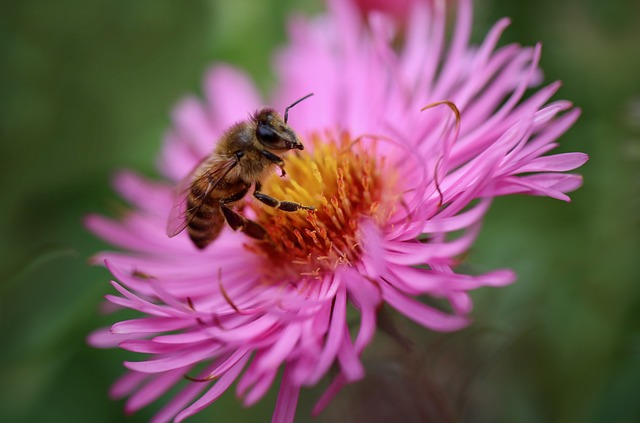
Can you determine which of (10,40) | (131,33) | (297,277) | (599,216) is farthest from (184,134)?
(599,216)

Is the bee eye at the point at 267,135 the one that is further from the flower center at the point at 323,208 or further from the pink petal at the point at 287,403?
the pink petal at the point at 287,403

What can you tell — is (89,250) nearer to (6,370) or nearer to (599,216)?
(6,370)

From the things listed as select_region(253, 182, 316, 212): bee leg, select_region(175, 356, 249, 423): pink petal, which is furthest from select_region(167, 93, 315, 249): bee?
select_region(175, 356, 249, 423): pink petal

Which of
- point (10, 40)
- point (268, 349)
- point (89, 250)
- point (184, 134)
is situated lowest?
point (268, 349)

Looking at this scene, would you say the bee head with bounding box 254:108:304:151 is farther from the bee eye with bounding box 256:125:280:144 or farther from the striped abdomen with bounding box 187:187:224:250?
the striped abdomen with bounding box 187:187:224:250

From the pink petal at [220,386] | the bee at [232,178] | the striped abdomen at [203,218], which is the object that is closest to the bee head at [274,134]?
the bee at [232,178]

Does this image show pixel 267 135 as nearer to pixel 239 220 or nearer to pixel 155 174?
pixel 239 220

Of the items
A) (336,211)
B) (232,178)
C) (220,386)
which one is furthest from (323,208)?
(220,386)
